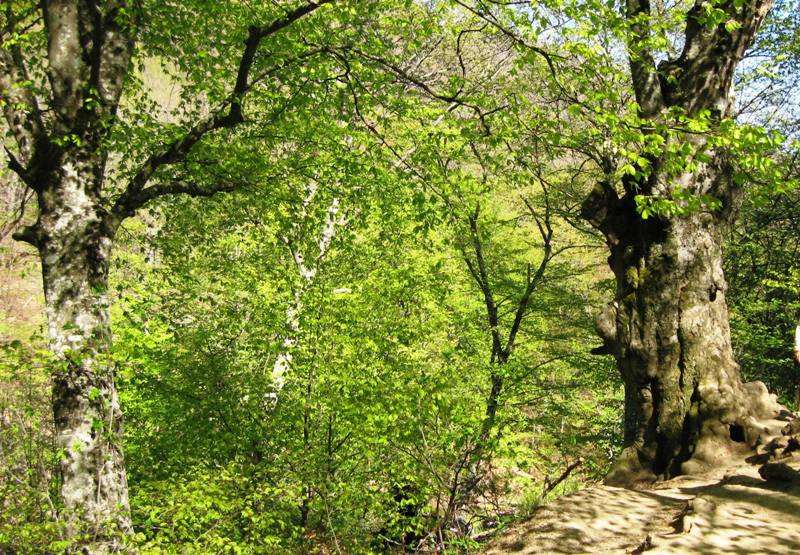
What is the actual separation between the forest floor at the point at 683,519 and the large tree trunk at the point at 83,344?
12.0ft

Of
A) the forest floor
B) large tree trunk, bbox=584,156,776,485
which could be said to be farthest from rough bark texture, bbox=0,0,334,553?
large tree trunk, bbox=584,156,776,485

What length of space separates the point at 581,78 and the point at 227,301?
7.35 m

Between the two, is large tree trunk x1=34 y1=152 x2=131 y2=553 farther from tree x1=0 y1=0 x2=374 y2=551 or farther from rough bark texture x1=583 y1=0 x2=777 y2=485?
rough bark texture x1=583 y1=0 x2=777 y2=485

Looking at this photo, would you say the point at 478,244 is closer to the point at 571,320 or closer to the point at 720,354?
the point at 571,320

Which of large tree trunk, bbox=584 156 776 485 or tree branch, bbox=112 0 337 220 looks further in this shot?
tree branch, bbox=112 0 337 220

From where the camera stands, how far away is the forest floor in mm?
3545

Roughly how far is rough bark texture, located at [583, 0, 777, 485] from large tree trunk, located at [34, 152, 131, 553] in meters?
5.07

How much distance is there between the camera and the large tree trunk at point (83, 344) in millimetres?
5164

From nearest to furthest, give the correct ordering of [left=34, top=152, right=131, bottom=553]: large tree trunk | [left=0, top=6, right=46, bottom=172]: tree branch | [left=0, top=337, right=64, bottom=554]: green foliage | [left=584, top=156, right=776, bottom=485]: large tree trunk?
1. [left=0, top=337, right=64, bottom=554]: green foliage
2. [left=34, top=152, right=131, bottom=553]: large tree trunk
3. [left=584, top=156, right=776, bottom=485]: large tree trunk
4. [left=0, top=6, right=46, bottom=172]: tree branch

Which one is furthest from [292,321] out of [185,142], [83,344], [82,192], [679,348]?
[679,348]

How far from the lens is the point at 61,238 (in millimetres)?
5828

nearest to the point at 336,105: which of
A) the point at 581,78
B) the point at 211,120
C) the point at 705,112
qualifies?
the point at 211,120

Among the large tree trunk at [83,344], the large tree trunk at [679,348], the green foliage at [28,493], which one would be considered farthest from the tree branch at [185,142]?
the large tree trunk at [679,348]

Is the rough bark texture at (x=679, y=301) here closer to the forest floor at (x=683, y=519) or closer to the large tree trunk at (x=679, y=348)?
the large tree trunk at (x=679, y=348)
